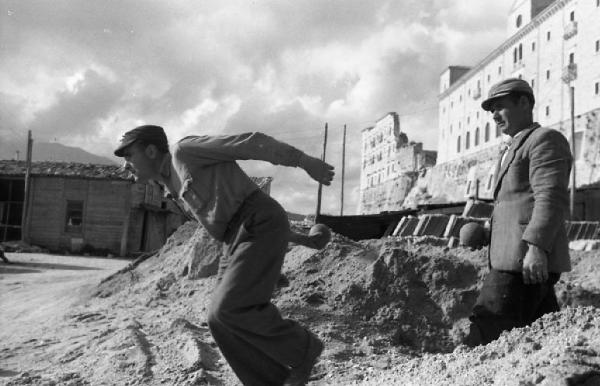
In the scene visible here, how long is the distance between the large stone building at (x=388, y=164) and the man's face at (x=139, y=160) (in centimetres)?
6093

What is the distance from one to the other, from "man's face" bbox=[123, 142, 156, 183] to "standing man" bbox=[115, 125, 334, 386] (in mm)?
192

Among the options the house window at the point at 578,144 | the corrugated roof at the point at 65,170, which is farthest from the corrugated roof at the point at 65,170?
the house window at the point at 578,144

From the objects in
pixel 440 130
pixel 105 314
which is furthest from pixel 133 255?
pixel 440 130

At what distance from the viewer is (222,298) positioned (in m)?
2.59

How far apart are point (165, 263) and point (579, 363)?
946cm

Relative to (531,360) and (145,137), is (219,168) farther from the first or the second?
(531,360)

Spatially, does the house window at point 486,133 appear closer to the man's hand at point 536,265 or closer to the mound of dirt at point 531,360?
→ the mound of dirt at point 531,360

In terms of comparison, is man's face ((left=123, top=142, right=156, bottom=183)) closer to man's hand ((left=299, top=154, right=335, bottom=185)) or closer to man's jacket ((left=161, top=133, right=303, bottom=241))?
man's jacket ((left=161, top=133, right=303, bottom=241))

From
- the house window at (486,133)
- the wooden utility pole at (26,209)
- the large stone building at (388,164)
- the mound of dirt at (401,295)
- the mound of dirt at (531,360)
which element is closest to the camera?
the mound of dirt at (531,360)

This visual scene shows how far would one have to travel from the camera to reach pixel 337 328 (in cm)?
558

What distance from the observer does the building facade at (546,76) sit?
3538 centimetres

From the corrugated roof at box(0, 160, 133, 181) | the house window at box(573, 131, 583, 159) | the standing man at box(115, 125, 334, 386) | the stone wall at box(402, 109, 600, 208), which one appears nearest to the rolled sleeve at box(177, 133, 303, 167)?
the standing man at box(115, 125, 334, 386)

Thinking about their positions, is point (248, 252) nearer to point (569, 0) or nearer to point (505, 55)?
point (569, 0)

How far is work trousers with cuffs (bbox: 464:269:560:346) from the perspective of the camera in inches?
109
